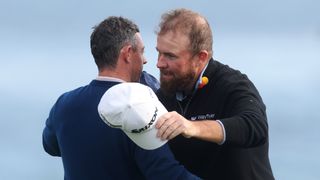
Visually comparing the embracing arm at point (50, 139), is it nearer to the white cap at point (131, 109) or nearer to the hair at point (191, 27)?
the hair at point (191, 27)

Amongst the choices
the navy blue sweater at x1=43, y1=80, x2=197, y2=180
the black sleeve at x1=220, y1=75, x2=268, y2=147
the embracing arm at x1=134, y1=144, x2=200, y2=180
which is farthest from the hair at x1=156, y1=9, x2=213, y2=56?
the embracing arm at x1=134, y1=144, x2=200, y2=180

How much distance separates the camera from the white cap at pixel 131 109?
288 cm

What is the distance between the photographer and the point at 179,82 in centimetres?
356

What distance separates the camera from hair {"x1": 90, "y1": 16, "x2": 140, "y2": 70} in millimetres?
3578

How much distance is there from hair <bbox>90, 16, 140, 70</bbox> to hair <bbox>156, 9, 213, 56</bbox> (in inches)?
6.4

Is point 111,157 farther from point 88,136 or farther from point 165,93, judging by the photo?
point 165,93

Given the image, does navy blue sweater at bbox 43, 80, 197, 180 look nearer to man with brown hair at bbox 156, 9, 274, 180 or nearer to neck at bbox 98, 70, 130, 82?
neck at bbox 98, 70, 130, 82

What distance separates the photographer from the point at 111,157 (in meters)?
3.46

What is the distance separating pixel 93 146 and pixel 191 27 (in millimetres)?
677

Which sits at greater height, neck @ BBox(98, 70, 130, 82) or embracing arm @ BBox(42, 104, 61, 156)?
neck @ BBox(98, 70, 130, 82)

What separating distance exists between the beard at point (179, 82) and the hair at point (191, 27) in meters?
0.11

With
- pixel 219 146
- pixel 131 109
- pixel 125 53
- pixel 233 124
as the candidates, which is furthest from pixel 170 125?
pixel 125 53

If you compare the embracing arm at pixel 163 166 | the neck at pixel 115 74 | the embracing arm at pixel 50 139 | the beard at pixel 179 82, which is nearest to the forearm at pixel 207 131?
the embracing arm at pixel 163 166

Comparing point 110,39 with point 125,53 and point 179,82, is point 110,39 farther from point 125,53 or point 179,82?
point 179,82
